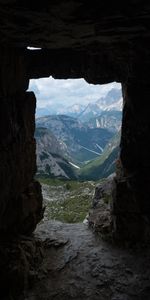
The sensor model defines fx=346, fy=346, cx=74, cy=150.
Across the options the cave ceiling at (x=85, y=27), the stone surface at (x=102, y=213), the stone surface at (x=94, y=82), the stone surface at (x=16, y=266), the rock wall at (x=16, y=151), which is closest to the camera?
the cave ceiling at (x=85, y=27)

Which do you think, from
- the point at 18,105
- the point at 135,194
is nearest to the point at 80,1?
the point at 18,105

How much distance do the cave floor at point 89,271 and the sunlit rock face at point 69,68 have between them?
215 cm

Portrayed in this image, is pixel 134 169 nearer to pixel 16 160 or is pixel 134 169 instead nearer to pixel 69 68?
pixel 16 160

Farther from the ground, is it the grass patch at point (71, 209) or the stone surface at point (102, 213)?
the stone surface at point (102, 213)

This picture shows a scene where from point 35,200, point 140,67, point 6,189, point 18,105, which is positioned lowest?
point 35,200

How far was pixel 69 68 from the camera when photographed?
27.8 meters

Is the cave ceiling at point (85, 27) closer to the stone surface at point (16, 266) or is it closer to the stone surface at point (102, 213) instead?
the stone surface at point (102, 213)

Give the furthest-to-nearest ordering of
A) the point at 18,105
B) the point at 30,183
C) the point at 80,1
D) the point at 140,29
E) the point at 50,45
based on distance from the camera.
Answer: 1. the point at 30,183
2. the point at 18,105
3. the point at 50,45
4. the point at 140,29
5. the point at 80,1

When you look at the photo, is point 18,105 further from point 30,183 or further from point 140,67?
point 140,67

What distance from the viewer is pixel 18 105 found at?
24.2 m

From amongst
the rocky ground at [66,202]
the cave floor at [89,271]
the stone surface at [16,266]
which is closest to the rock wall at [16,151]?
the stone surface at [16,266]

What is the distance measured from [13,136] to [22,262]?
811 cm

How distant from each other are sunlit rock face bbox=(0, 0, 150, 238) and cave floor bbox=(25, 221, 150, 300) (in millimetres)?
2147

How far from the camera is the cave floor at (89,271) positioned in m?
21.4
